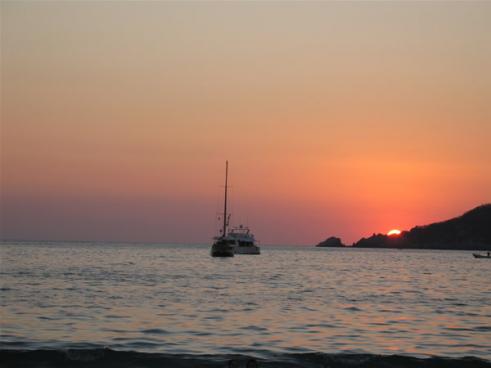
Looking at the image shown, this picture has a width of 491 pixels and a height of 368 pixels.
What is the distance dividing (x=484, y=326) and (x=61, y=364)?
20903mm

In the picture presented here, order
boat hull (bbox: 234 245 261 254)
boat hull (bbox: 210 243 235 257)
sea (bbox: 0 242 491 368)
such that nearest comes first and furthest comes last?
sea (bbox: 0 242 491 368), boat hull (bbox: 210 243 235 257), boat hull (bbox: 234 245 261 254)

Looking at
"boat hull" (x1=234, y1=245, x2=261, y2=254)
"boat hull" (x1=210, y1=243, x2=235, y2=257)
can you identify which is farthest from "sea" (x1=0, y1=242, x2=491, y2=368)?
"boat hull" (x1=234, y1=245, x2=261, y2=254)

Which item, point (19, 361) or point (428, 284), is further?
point (428, 284)

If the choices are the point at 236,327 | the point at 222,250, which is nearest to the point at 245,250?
the point at 222,250

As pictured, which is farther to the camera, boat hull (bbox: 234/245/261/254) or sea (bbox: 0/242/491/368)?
boat hull (bbox: 234/245/261/254)

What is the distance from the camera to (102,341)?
28.5 meters

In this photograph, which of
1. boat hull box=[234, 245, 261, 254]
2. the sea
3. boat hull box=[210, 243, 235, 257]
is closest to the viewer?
the sea

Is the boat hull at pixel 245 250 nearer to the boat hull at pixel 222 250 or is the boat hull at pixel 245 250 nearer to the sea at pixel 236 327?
the boat hull at pixel 222 250

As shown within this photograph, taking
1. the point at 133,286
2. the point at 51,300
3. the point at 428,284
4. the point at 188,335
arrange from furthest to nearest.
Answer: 1. the point at 428,284
2. the point at 133,286
3. the point at 51,300
4. the point at 188,335

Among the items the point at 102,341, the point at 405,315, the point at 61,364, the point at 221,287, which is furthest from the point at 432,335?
the point at 221,287

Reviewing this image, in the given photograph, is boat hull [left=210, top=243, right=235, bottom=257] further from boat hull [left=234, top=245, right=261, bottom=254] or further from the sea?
the sea

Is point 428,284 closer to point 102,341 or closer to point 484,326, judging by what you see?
point 484,326

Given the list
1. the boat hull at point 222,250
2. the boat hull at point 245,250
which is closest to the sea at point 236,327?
the boat hull at point 222,250

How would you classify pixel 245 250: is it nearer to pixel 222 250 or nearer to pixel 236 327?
pixel 222 250
